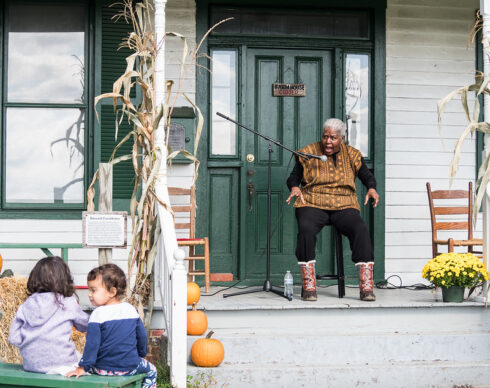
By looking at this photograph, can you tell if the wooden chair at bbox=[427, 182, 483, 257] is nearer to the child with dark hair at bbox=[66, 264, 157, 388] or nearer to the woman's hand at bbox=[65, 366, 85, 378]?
the child with dark hair at bbox=[66, 264, 157, 388]

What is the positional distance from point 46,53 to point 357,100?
2.74 metres

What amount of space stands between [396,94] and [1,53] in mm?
3417

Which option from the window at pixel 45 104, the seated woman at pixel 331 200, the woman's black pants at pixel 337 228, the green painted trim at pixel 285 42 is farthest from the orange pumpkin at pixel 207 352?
the green painted trim at pixel 285 42

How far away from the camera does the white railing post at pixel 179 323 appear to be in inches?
160

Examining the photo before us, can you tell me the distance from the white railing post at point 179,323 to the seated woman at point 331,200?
50.1 inches

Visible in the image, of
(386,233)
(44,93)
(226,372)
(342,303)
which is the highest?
(44,93)

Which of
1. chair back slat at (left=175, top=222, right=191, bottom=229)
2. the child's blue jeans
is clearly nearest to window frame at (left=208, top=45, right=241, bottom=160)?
chair back slat at (left=175, top=222, right=191, bottom=229)

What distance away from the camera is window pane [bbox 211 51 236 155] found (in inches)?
245

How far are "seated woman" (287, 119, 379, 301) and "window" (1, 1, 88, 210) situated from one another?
187 cm

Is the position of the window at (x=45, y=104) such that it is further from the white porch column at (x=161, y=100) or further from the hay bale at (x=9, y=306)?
the white porch column at (x=161, y=100)

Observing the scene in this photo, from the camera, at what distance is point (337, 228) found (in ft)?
17.7

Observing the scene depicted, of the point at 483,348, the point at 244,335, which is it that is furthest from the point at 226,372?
the point at 483,348

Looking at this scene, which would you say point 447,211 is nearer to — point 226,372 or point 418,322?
point 418,322

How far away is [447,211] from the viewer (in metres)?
6.18
